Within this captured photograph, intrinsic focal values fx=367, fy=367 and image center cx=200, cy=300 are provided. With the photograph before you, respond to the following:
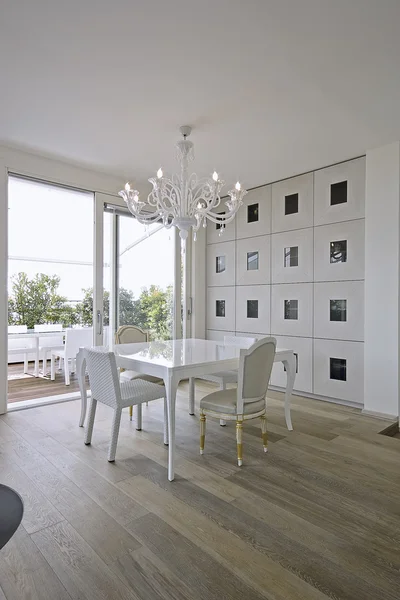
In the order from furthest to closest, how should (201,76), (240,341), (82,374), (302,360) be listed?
(302,360) < (240,341) < (82,374) < (201,76)

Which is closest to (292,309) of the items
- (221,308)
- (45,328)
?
(221,308)

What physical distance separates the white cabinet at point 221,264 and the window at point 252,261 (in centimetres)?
28

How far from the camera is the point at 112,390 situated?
2.67 m

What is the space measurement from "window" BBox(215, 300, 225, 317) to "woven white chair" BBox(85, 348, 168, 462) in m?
2.58

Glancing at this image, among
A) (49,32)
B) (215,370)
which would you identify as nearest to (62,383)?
(215,370)

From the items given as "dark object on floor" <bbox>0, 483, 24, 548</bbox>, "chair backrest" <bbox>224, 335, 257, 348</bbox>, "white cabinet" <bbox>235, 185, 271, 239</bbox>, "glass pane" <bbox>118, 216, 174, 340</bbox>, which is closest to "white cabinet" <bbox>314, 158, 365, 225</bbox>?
"white cabinet" <bbox>235, 185, 271, 239</bbox>

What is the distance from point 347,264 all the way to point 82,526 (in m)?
3.45

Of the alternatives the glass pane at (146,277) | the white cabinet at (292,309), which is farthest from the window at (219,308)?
the white cabinet at (292,309)

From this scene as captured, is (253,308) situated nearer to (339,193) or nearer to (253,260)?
(253,260)

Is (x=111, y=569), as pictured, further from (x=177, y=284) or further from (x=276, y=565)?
(x=177, y=284)

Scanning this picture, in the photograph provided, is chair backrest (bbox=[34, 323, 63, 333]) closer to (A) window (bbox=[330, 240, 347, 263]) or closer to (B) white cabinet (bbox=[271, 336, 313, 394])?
(B) white cabinet (bbox=[271, 336, 313, 394])

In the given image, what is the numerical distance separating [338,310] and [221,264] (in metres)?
1.95

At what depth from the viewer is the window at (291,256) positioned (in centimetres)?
451

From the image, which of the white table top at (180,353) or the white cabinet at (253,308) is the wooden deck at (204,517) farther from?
the white cabinet at (253,308)
